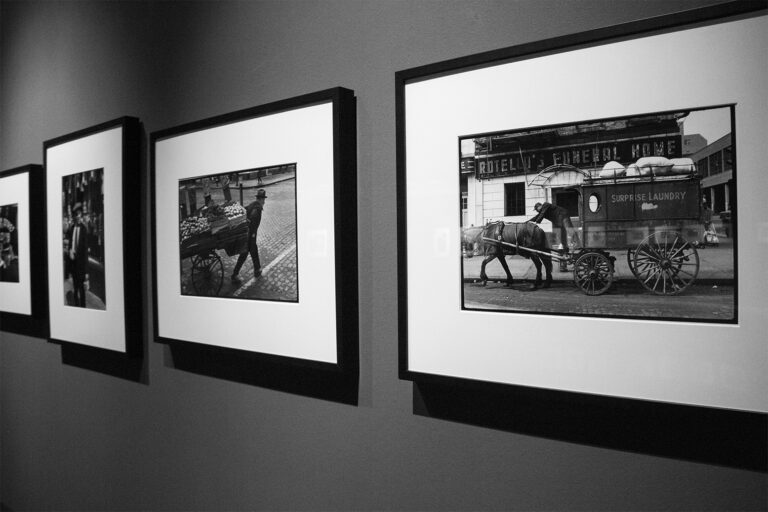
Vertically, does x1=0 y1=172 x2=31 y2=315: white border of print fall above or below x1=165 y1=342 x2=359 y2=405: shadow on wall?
above

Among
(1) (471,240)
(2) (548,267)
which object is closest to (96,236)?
(1) (471,240)

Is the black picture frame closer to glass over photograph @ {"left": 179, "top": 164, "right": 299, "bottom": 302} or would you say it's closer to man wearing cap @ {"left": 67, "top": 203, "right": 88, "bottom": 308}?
glass over photograph @ {"left": 179, "top": 164, "right": 299, "bottom": 302}

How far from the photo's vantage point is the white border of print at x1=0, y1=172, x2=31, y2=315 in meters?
1.55

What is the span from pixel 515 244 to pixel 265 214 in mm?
432

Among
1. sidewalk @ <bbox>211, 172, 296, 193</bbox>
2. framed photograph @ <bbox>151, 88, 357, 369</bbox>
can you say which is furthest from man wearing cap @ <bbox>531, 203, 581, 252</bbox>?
sidewalk @ <bbox>211, 172, 296, 193</bbox>

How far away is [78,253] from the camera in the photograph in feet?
4.51

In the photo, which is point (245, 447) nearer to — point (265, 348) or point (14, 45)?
point (265, 348)

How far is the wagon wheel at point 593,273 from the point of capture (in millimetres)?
641

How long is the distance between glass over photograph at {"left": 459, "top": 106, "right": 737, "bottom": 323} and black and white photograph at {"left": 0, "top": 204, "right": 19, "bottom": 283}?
1.40 m

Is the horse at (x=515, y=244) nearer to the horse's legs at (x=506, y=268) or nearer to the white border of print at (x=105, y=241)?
the horse's legs at (x=506, y=268)

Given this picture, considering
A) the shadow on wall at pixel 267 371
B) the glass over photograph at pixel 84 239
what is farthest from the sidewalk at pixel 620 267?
the glass over photograph at pixel 84 239

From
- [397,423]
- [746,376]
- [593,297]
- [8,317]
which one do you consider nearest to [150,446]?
[397,423]

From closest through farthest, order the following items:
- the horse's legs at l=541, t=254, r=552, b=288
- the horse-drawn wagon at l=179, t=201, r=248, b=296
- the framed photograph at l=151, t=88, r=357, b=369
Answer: the horse's legs at l=541, t=254, r=552, b=288, the framed photograph at l=151, t=88, r=357, b=369, the horse-drawn wagon at l=179, t=201, r=248, b=296

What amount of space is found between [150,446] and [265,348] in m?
0.49
